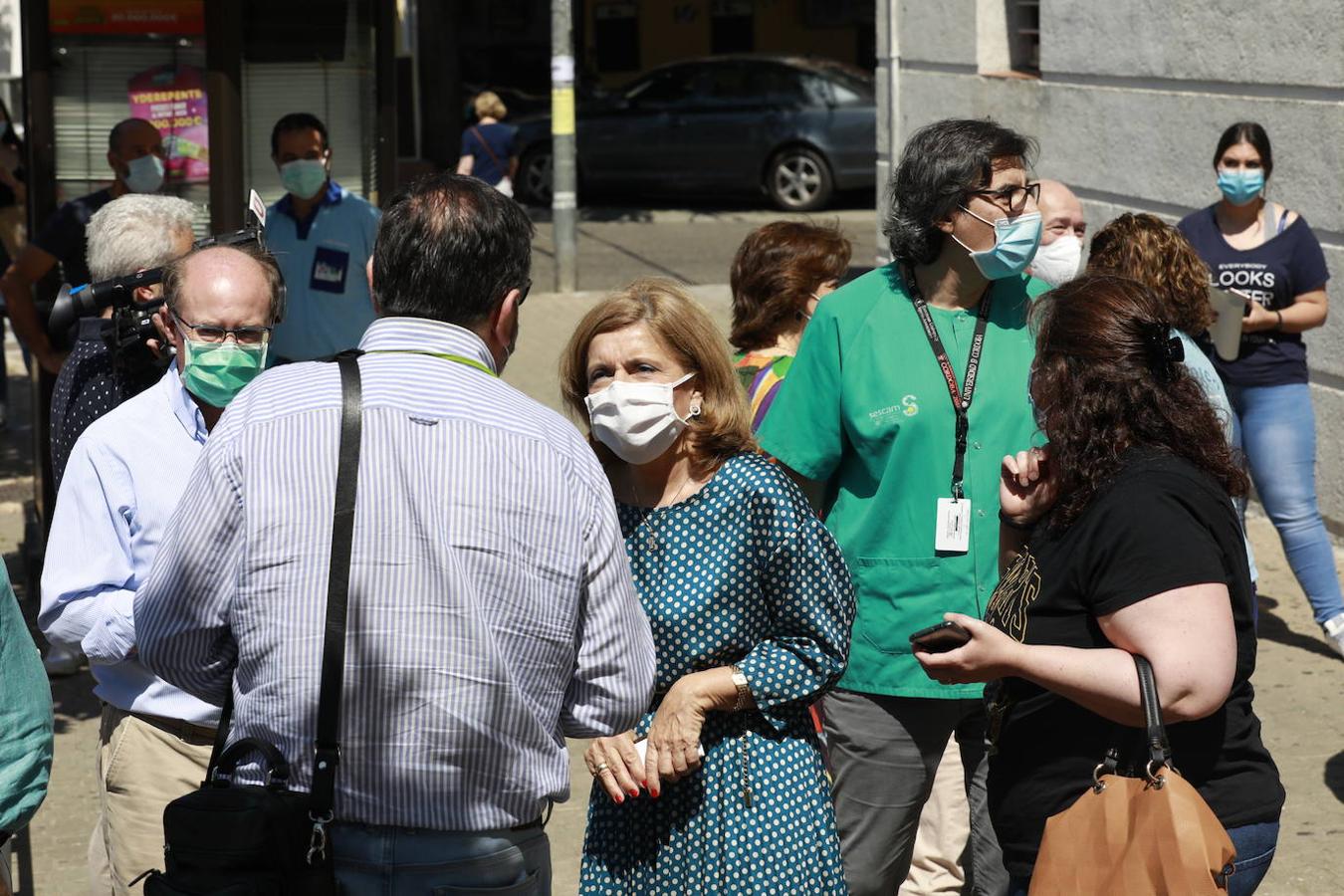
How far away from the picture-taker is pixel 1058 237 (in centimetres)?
535

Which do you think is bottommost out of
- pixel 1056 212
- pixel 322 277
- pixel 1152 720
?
pixel 1152 720

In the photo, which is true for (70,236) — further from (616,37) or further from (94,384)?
(616,37)

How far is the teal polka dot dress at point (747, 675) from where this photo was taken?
3230 mm

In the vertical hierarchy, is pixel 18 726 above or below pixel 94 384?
below

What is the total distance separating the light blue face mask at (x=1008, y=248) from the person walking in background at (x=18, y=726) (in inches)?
83.2

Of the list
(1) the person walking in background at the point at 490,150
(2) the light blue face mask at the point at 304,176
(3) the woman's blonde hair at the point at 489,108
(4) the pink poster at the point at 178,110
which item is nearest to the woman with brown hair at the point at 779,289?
(2) the light blue face mask at the point at 304,176

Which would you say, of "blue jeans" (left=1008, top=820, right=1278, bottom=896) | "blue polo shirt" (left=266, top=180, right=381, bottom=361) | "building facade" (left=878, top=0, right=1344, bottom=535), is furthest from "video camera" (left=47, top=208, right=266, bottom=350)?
"building facade" (left=878, top=0, right=1344, bottom=535)

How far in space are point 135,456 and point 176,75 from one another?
479 cm

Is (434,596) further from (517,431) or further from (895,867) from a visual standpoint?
(895,867)

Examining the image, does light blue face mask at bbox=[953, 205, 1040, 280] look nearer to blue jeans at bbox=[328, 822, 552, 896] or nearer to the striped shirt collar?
the striped shirt collar

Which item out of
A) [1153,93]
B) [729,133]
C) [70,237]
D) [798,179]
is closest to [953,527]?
[70,237]

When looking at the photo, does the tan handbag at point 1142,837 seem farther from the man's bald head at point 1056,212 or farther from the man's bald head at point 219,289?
the man's bald head at point 1056,212

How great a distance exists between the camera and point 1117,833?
8.81 ft

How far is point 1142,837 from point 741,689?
83cm
